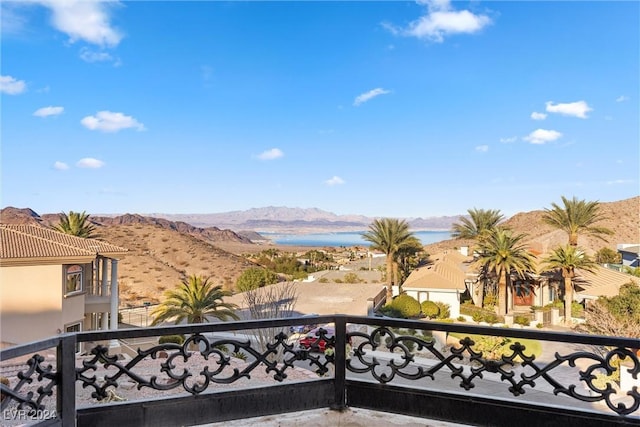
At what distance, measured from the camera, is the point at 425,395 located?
9.47ft

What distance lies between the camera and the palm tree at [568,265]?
21297 mm

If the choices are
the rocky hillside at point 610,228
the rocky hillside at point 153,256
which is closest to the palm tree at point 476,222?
the rocky hillside at point 610,228

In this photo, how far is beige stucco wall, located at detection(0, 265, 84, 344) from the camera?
12.4 metres

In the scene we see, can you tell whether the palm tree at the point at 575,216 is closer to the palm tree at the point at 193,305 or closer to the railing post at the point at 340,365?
the palm tree at the point at 193,305

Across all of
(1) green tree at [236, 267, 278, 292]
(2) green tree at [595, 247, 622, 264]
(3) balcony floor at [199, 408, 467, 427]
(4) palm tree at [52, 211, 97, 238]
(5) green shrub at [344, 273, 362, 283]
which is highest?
(4) palm tree at [52, 211, 97, 238]

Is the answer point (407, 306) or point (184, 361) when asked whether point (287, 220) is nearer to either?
point (407, 306)

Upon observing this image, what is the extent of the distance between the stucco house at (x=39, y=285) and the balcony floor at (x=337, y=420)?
1176 centimetres

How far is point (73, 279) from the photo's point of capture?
14039mm

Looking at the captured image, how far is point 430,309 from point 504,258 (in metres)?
5.04

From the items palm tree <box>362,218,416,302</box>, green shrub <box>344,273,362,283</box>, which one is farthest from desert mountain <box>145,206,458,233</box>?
palm tree <box>362,218,416,302</box>

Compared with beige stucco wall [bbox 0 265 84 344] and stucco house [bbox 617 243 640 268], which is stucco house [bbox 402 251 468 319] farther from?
beige stucco wall [bbox 0 265 84 344]

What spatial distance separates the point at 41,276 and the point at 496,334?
44.7 feet

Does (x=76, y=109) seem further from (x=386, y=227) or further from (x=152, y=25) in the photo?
(x=386, y=227)

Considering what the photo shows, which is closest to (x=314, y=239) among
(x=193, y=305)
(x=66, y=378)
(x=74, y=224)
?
(x=74, y=224)
